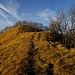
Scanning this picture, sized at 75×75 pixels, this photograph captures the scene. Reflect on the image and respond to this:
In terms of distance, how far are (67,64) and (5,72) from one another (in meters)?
9.72

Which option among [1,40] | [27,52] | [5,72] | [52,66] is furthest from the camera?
[1,40]

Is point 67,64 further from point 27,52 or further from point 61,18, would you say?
point 61,18

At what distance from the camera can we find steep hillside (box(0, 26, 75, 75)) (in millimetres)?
26109

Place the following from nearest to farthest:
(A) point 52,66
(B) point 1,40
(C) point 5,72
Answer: (C) point 5,72
(A) point 52,66
(B) point 1,40

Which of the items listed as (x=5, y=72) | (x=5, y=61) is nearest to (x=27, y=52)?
(x=5, y=61)

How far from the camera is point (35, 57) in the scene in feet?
98.0

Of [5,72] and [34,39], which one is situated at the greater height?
[34,39]

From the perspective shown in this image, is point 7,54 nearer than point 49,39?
Yes

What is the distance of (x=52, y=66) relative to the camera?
2770 cm

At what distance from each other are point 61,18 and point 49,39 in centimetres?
609

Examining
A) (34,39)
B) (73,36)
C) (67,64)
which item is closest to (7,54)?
(34,39)

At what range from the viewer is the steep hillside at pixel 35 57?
1028 inches

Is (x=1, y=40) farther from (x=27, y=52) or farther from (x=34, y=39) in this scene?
(x=27, y=52)

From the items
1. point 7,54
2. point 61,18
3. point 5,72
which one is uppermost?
point 61,18
